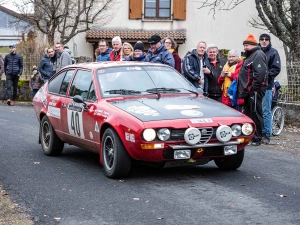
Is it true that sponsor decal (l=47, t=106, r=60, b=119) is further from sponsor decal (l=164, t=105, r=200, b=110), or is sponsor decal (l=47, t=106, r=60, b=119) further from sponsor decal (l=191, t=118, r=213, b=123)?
sponsor decal (l=191, t=118, r=213, b=123)

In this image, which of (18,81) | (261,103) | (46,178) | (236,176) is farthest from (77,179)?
(18,81)

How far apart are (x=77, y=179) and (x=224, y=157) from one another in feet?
6.39

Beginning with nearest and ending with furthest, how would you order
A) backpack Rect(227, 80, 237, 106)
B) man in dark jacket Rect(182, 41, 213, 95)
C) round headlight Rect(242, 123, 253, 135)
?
round headlight Rect(242, 123, 253, 135) → backpack Rect(227, 80, 237, 106) → man in dark jacket Rect(182, 41, 213, 95)

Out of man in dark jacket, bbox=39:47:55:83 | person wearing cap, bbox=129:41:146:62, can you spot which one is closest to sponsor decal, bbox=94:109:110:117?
person wearing cap, bbox=129:41:146:62

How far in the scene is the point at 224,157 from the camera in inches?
363

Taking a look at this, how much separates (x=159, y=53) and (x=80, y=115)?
3.85 m

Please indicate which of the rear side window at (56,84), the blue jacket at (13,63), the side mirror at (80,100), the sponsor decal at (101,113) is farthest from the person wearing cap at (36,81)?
the sponsor decal at (101,113)

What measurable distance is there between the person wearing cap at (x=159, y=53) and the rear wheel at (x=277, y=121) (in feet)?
9.41

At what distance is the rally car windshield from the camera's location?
960cm

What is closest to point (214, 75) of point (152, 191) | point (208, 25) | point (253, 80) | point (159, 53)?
point (159, 53)

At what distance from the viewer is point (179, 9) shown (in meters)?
36.6

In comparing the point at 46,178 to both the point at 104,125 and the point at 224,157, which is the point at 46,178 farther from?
the point at 224,157

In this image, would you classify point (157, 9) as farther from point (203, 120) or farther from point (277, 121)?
point (203, 120)

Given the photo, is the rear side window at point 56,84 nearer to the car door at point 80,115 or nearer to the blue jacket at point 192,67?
the car door at point 80,115
